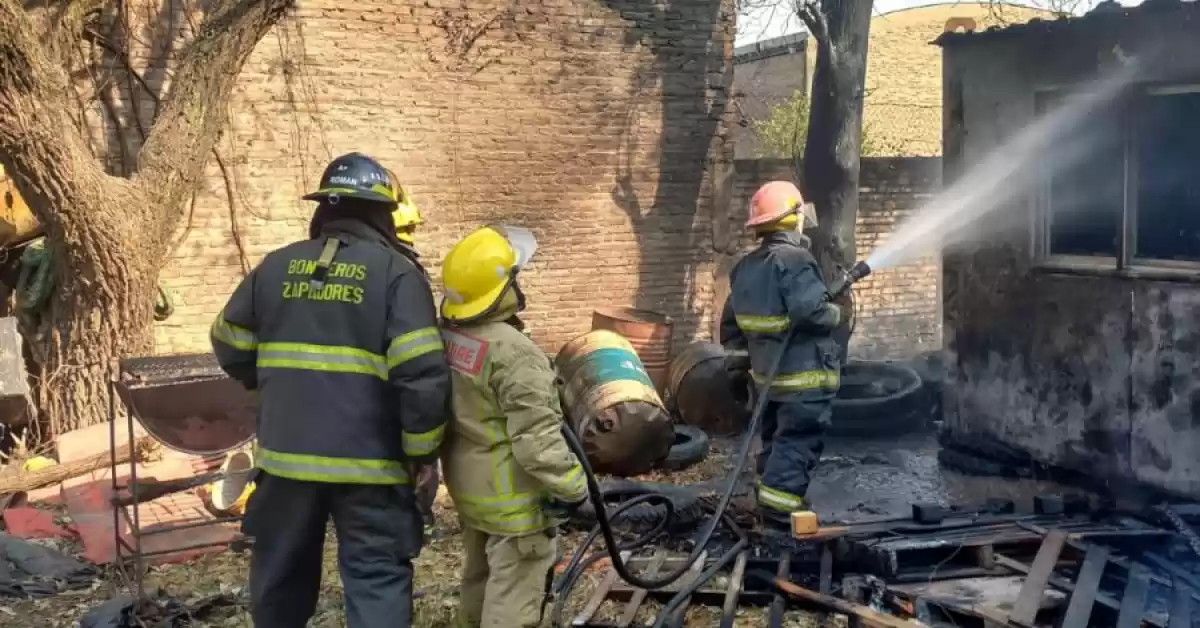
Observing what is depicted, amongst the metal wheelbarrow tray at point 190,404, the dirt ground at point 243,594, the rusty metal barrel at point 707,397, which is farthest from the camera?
the rusty metal barrel at point 707,397

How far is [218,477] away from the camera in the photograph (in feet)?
18.0

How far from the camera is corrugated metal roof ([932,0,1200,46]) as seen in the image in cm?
582

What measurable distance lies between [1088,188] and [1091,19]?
1.07 m

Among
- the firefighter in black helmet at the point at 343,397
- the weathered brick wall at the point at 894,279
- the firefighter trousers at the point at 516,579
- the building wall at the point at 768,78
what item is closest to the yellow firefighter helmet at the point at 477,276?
the firefighter in black helmet at the point at 343,397

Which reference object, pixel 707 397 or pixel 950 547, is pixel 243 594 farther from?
pixel 707 397

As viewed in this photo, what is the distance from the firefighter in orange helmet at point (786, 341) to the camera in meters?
5.68

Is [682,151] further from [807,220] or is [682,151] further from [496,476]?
[496,476]

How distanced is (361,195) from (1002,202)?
4.97 m

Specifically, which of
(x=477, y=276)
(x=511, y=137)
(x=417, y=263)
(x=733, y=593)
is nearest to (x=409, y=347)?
(x=477, y=276)

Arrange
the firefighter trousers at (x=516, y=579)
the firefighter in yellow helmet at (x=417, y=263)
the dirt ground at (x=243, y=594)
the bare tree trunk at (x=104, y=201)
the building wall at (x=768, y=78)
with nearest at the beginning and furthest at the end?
→ the firefighter trousers at (x=516, y=579)
the firefighter in yellow helmet at (x=417, y=263)
the dirt ground at (x=243, y=594)
the bare tree trunk at (x=104, y=201)
the building wall at (x=768, y=78)

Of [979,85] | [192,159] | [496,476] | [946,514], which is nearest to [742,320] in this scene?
[946,514]

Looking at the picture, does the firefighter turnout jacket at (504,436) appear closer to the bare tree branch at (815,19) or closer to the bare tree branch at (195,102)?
the bare tree branch at (195,102)

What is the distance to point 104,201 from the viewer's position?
7449 mm

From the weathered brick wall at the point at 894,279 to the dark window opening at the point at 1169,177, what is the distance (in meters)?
6.74
